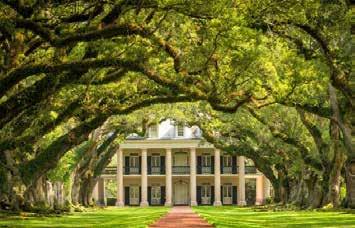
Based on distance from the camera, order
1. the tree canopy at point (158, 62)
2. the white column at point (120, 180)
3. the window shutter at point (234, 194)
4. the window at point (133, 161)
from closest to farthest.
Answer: the tree canopy at point (158, 62)
the white column at point (120, 180)
the window shutter at point (234, 194)
the window at point (133, 161)

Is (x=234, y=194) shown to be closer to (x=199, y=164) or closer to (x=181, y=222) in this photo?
(x=199, y=164)

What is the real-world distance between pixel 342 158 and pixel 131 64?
2010 centimetres

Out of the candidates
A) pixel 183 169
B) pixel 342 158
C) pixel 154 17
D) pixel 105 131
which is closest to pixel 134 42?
pixel 154 17

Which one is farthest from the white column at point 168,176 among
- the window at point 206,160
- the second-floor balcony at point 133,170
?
the window at point 206,160

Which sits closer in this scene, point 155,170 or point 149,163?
point 155,170

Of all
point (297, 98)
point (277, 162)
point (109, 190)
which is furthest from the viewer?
point (109, 190)

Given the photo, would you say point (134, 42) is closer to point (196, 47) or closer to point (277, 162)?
point (196, 47)

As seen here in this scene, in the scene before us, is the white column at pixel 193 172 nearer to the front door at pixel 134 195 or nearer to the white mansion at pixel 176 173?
the white mansion at pixel 176 173

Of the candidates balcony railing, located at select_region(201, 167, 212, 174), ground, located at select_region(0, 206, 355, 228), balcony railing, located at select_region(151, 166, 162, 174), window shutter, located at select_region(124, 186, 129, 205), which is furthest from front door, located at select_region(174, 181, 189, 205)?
ground, located at select_region(0, 206, 355, 228)

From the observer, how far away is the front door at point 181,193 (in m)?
88.1

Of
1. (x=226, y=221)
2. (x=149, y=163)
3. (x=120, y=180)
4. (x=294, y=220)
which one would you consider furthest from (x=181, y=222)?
(x=149, y=163)

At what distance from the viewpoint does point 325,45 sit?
21047mm

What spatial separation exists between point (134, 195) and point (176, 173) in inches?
230

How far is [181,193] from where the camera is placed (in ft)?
291
